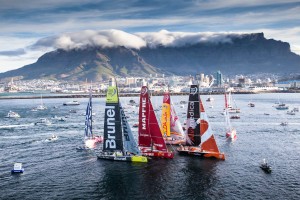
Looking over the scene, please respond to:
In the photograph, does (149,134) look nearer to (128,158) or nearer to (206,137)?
(128,158)

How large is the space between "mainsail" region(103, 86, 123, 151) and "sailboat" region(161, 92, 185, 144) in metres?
15.3

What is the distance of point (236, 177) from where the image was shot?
48844mm

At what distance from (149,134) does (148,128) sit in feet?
3.40

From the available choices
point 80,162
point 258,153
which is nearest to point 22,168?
point 80,162

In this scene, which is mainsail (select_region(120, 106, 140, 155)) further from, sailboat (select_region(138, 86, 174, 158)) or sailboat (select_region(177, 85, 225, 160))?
sailboat (select_region(177, 85, 225, 160))

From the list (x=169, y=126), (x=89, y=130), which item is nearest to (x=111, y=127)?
(x=89, y=130)

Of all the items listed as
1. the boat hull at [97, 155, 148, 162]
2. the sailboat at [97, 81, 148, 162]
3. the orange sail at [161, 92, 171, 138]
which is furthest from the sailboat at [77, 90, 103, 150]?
the orange sail at [161, 92, 171, 138]

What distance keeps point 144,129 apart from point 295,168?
24508mm

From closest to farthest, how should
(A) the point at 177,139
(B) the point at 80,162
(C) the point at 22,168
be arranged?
1. (C) the point at 22,168
2. (B) the point at 80,162
3. (A) the point at 177,139

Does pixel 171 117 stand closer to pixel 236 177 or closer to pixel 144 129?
pixel 144 129

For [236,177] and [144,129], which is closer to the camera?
[236,177]

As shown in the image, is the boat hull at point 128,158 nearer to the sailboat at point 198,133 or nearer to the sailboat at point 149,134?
the sailboat at point 149,134

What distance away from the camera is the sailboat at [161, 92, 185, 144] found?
70750mm

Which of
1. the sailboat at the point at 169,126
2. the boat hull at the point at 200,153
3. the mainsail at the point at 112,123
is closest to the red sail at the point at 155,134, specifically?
the boat hull at the point at 200,153
